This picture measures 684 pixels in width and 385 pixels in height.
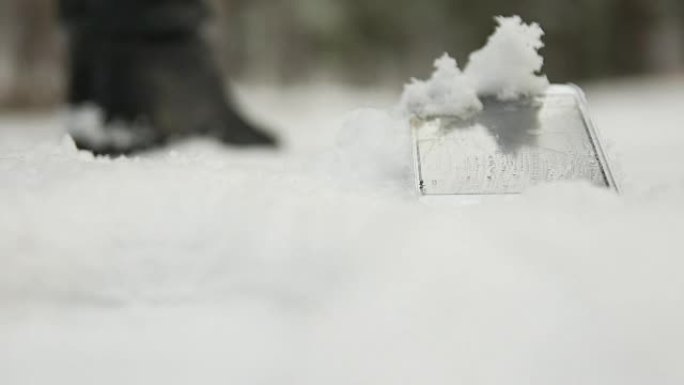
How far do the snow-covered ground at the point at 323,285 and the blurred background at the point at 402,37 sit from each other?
378cm

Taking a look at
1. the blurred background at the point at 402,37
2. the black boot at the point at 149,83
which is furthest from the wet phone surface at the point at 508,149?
the blurred background at the point at 402,37

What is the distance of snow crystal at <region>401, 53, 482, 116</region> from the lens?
950mm

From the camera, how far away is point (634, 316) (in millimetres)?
602

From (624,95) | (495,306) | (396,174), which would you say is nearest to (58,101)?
(624,95)

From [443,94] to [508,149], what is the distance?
14cm

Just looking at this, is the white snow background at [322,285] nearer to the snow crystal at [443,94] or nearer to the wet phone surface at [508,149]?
the wet phone surface at [508,149]

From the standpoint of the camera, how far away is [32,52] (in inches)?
163

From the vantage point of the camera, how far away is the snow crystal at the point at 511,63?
3.20 feet

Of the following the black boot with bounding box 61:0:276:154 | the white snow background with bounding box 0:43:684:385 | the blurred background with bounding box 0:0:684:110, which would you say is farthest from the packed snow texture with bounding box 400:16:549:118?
the blurred background with bounding box 0:0:684:110

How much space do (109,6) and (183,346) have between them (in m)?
2.06

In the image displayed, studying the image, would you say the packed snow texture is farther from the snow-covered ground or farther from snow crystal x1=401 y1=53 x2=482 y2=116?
the snow-covered ground

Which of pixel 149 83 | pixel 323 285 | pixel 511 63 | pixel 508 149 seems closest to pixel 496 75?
pixel 511 63

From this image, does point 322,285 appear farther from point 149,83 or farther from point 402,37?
point 402,37

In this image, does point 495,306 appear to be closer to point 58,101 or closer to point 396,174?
point 396,174
